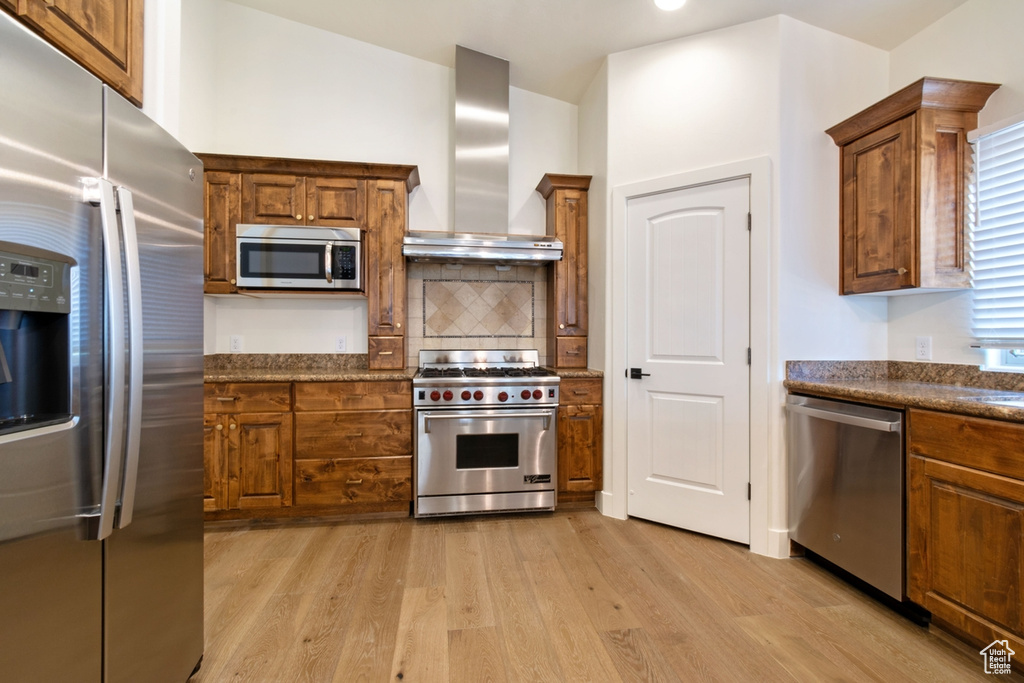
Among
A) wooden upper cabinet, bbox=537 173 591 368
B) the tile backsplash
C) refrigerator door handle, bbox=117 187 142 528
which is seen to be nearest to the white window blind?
wooden upper cabinet, bbox=537 173 591 368

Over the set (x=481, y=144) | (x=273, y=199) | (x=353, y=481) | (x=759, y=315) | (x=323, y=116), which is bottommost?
(x=353, y=481)

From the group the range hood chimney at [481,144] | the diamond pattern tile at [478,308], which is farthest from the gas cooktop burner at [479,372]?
the range hood chimney at [481,144]

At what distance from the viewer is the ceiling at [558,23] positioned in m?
2.36

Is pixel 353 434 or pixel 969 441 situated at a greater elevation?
pixel 969 441

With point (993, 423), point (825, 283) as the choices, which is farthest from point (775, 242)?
point (993, 423)

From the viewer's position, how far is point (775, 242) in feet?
7.81

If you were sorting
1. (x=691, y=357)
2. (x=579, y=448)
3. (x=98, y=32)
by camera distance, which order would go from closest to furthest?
(x=98, y=32) < (x=691, y=357) < (x=579, y=448)

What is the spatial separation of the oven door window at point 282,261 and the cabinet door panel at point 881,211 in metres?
3.15

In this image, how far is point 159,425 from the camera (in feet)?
3.90

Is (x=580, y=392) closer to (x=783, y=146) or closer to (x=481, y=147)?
(x=783, y=146)

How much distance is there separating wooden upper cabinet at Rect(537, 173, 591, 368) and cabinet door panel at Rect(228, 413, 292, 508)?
1883 millimetres

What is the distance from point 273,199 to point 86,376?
2332 millimetres

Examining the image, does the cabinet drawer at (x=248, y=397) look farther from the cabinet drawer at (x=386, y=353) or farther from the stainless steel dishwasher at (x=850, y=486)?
the stainless steel dishwasher at (x=850, y=486)

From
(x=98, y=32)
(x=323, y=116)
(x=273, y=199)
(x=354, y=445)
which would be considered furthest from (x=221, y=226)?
(x=98, y=32)
